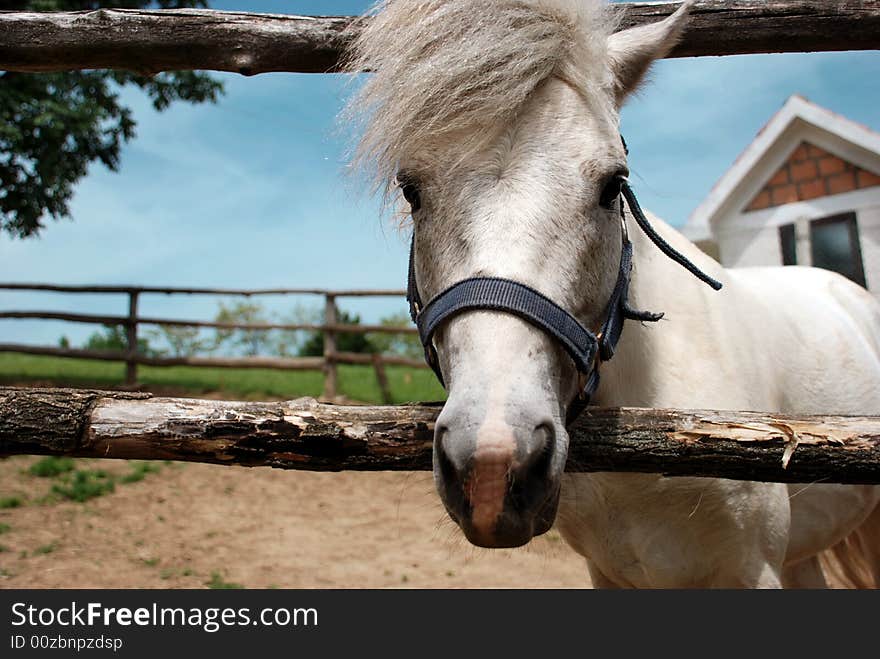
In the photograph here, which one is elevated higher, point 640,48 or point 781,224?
point 640,48

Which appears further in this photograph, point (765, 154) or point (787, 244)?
point (765, 154)

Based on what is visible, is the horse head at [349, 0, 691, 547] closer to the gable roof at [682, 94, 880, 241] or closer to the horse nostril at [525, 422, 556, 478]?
the horse nostril at [525, 422, 556, 478]

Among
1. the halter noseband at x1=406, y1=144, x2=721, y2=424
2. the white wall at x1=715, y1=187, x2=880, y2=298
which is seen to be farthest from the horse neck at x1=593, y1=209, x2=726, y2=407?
the white wall at x1=715, y1=187, x2=880, y2=298

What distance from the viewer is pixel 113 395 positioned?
69.5 inches

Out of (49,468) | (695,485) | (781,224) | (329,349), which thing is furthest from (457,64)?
(329,349)

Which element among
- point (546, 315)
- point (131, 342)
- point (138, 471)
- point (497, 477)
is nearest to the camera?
point (497, 477)

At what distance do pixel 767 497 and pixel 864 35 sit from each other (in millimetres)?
1596

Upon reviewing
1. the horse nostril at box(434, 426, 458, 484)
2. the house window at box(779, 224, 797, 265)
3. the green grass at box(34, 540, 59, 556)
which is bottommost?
the green grass at box(34, 540, 59, 556)

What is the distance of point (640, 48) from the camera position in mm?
1994

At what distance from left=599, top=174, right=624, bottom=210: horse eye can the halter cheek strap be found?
221 mm

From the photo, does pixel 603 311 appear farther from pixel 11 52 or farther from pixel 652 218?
pixel 11 52

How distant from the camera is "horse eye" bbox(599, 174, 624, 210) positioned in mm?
1718

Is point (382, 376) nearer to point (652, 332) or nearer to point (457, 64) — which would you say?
point (652, 332)

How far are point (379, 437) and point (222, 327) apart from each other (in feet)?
36.3
